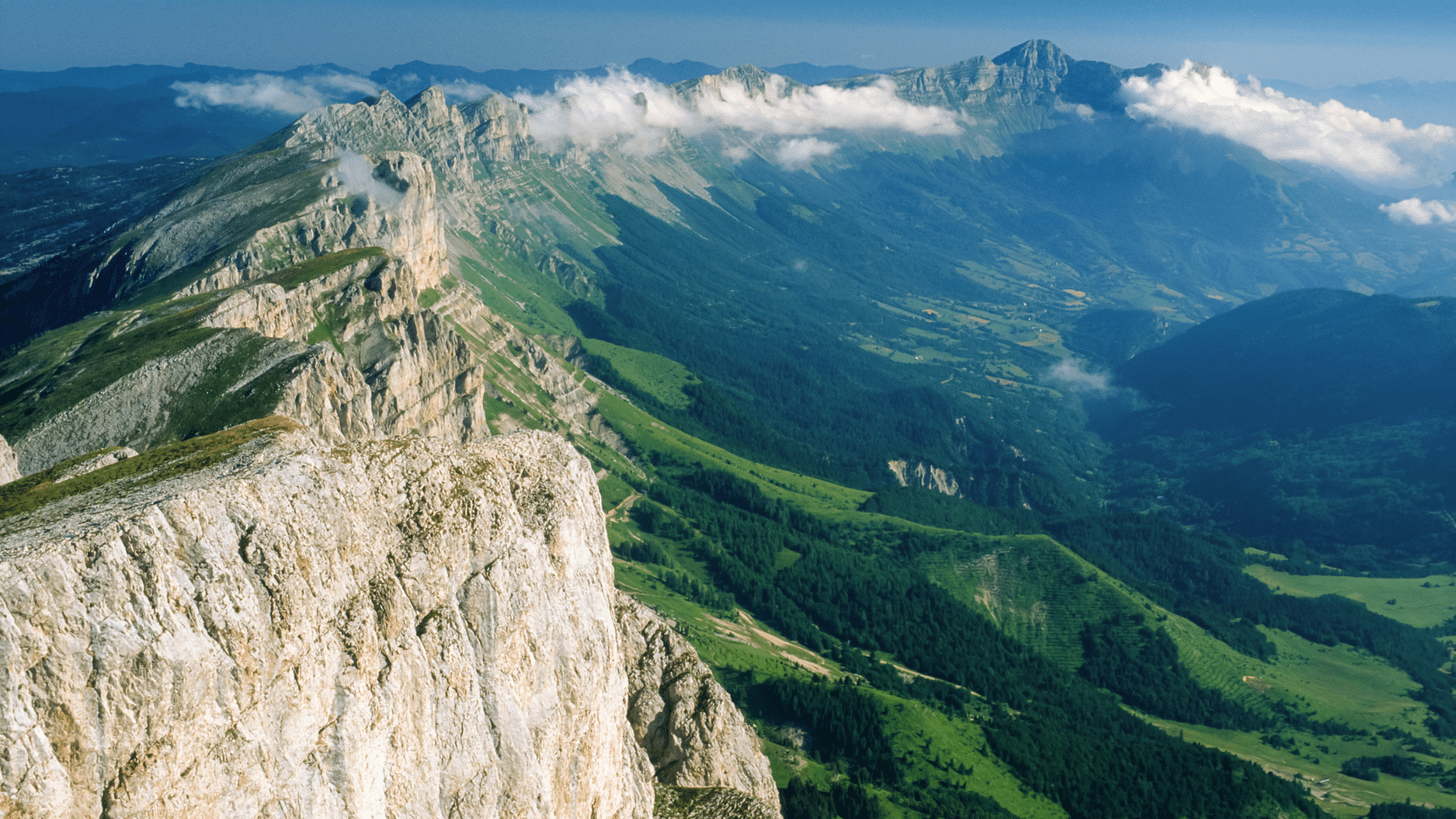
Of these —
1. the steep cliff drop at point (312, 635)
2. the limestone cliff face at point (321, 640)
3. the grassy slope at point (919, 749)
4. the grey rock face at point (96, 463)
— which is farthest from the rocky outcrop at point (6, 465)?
the grassy slope at point (919, 749)

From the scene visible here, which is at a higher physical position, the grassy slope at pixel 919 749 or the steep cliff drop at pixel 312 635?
the steep cliff drop at pixel 312 635

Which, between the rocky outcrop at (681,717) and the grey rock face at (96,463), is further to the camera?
the rocky outcrop at (681,717)

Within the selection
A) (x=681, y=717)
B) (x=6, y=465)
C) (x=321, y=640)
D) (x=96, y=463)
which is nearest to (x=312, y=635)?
(x=321, y=640)

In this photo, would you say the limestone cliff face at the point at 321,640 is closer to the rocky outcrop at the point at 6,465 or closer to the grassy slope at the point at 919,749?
the rocky outcrop at the point at 6,465

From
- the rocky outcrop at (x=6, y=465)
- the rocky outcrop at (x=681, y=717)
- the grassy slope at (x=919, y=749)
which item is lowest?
the grassy slope at (x=919, y=749)

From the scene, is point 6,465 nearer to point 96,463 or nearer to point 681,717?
point 96,463

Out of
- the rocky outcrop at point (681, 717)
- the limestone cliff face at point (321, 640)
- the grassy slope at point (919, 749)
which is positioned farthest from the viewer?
the grassy slope at point (919, 749)

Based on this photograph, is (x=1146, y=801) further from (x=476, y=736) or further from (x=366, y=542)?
(x=366, y=542)
